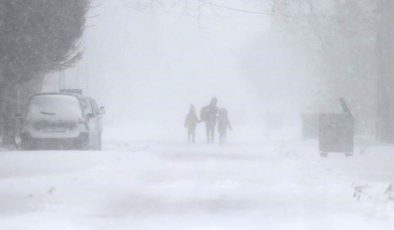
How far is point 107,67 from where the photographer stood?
333ft

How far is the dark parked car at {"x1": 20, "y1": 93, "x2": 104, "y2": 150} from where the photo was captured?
22.3m

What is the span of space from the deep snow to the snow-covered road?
1 centimetres

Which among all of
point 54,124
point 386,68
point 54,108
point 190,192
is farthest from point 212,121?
point 190,192

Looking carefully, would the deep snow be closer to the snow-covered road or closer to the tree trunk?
the snow-covered road

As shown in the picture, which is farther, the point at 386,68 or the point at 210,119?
the point at 210,119

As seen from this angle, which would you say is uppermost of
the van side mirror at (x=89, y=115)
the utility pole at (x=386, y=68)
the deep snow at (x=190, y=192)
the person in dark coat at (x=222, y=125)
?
the utility pole at (x=386, y=68)

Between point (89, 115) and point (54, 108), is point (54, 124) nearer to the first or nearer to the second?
point (54, 108)

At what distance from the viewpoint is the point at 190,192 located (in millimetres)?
13500

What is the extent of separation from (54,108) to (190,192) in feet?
32.1

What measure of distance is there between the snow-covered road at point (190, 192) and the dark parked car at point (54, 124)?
7.71ft

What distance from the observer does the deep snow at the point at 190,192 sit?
10594 millimetres

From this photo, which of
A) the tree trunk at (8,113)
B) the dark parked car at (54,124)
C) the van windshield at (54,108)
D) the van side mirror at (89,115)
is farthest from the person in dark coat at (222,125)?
the van windshield at (54,108)

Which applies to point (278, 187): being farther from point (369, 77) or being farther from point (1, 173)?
point (369, 77)

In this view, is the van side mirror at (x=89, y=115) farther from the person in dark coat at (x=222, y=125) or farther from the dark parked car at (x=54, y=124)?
the person in dark coat at (x=222, y=125)
